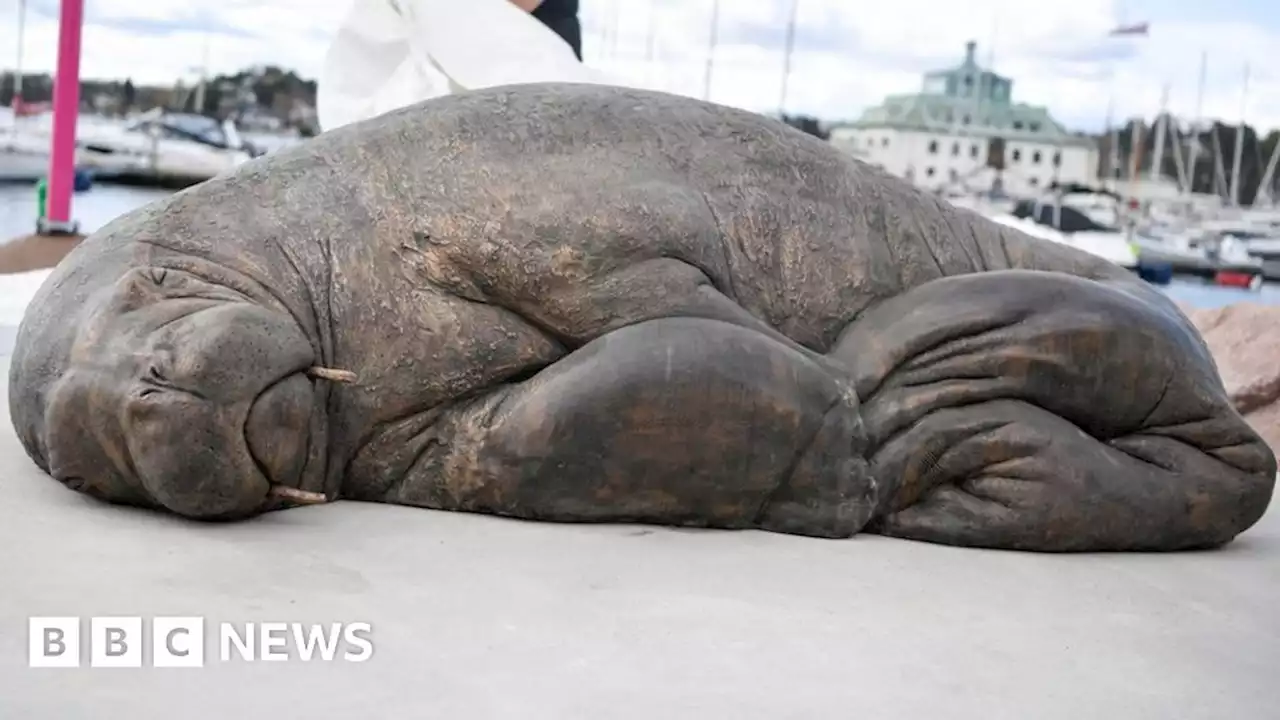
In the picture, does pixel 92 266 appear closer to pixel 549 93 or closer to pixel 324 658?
pixel 549 93

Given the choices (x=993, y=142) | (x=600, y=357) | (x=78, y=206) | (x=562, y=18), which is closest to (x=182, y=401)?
(x=600, y=357)

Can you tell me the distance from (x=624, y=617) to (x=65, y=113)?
26.7ft

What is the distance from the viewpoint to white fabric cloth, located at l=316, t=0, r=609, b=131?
6211 mm

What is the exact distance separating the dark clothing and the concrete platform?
4272 mm

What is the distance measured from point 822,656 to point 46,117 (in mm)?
9563

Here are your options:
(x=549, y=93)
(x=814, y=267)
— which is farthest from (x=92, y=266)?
(x=814, y=267)

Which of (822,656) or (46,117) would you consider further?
(46,117)

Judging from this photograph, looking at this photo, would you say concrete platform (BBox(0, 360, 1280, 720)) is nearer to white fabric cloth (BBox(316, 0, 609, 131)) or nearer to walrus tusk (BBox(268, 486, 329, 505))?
walrus tusk (BBox(268, 486, 329, 505))

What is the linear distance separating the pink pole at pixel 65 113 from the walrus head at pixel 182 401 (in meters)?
7.04

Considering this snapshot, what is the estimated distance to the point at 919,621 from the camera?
8.44ft

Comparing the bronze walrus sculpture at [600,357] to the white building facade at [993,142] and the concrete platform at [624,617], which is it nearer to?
the concrete platform at [624,617]

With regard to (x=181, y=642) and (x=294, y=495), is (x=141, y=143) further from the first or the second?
(x=181, y=642)

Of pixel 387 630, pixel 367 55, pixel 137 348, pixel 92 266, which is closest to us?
pixel 387 630

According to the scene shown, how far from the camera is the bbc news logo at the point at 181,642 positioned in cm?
209
